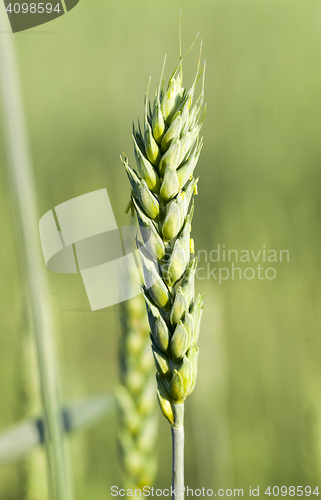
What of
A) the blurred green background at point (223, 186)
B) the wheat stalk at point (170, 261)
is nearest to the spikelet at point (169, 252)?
the wheat stalk at point (170, 261)

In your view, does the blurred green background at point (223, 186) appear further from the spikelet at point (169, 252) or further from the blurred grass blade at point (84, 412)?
the spikelet at point (169, 252)

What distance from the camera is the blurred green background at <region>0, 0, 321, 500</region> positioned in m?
0.62

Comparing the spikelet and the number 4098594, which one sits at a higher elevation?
the number 4098594

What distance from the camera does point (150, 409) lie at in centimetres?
43

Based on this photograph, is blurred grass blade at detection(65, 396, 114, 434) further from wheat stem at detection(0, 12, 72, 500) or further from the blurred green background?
the blurred green background

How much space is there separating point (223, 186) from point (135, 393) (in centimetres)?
→ 48

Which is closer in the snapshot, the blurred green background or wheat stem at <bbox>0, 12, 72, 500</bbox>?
wheat stem at <bbox>0, 12, 72, 500</bbox>

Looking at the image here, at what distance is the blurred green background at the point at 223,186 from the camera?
2.04ft

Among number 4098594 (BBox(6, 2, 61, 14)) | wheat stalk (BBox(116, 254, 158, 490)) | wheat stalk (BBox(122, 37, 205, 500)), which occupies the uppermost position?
number 4098594 (BBox(6, 2, 61, 14))

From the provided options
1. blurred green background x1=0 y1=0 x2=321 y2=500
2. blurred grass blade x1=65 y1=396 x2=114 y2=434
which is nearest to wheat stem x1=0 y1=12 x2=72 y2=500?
blurred grass blade x1=65 y1=396 x2=114 y2=434

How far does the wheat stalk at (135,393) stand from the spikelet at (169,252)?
0.62 ft

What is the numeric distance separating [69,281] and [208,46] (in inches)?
24.4

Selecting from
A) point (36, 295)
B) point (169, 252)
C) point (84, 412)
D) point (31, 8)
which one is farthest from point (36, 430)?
point (31, 8)

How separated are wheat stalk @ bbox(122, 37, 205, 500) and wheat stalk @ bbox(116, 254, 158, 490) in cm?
19
